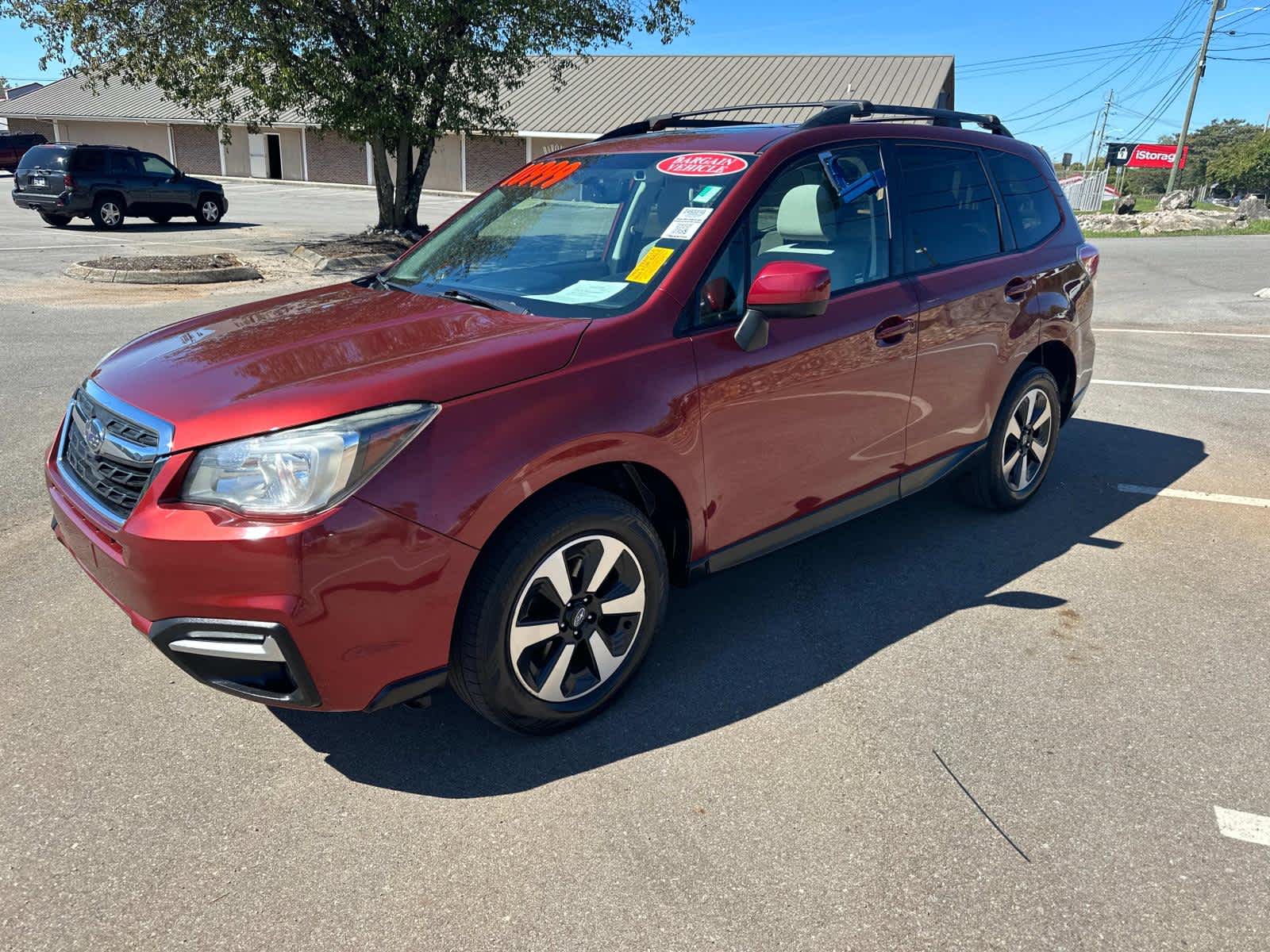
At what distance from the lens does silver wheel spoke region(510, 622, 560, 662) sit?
2.94m

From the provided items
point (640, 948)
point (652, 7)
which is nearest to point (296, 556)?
point (640, 948)

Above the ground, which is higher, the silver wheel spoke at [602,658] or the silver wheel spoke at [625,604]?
the silver wheel spoke at [625,604]

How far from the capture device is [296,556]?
248cm

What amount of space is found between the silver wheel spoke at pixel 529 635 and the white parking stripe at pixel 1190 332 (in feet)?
32.8

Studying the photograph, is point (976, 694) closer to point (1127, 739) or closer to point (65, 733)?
point (1127, 739)

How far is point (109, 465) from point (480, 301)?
132 centimetres

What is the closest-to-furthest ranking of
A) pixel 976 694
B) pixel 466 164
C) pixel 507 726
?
pixel 507 726
pixel 976 694
pixel 466 164

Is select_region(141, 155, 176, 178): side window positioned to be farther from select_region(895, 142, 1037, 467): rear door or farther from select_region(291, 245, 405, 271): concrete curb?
select_region(895, 142, 1037, 467): rear door

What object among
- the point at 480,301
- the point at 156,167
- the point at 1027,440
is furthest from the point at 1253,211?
the point at 480,301

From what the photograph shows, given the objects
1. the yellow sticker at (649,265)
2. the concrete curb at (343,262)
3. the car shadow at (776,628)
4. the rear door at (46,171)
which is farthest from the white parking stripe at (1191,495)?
the rear door at (46,171)

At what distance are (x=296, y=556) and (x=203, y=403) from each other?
59 cm

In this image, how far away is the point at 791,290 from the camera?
3.23 m

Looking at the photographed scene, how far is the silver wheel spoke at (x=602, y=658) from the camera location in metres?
3.19

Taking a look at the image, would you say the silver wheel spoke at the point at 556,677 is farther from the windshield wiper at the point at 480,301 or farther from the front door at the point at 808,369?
the windshield wiper at the point at 480,301
